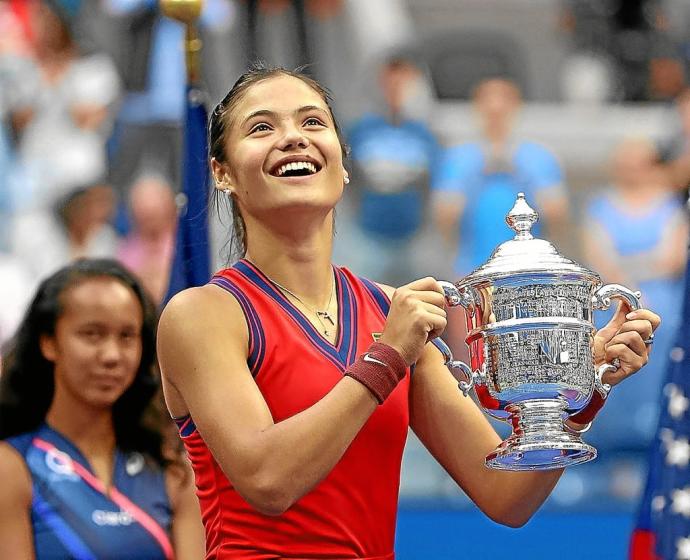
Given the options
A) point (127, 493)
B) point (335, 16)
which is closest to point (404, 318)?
point (127, 493)

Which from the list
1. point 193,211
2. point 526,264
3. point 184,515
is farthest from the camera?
point 193,211

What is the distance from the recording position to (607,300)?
3014 mm

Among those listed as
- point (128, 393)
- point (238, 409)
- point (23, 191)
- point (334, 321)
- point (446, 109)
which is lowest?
point (238, 409)

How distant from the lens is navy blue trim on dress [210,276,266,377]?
2.89m

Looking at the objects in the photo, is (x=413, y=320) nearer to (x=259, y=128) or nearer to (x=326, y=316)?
(x=326, y=316)

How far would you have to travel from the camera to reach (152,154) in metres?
9.19

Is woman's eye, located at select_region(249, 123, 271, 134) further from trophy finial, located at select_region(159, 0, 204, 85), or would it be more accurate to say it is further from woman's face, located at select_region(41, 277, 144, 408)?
trophy finial, located at select_region(159, 0, 204, 85)

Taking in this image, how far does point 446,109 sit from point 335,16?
1278 mm

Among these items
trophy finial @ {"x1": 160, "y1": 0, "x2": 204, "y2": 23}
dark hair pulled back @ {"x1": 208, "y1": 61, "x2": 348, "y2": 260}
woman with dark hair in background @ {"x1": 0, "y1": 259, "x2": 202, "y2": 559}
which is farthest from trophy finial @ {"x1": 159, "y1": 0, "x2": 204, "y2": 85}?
dark hair pulled back @ {"x1": 208, "y1": 61, "x2": 348, "y2": 260}

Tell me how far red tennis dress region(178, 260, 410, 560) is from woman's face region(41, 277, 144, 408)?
1.37m

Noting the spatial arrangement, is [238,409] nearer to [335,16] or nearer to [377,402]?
[377,402]

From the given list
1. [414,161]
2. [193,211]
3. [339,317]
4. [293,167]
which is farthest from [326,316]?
[414,161]

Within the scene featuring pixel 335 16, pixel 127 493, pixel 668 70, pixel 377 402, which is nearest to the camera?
pixel 377 402

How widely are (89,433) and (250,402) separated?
5.48ft
